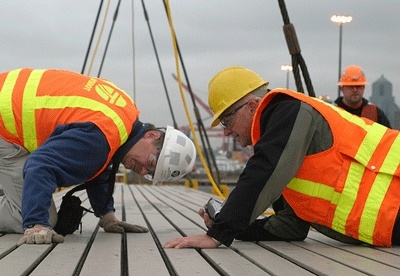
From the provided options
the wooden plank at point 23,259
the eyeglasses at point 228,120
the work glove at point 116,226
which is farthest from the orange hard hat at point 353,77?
the wooden plank at point 23,259

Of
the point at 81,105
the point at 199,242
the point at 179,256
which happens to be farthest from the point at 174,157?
the point at 179,256

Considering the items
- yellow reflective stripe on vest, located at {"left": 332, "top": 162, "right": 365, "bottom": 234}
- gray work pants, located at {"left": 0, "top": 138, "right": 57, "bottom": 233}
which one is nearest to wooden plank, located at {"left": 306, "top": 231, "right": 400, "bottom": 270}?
yellow reflective stripe on vest, located at {"left": 332, "top": 162, "right": 365, "bottom": 234}

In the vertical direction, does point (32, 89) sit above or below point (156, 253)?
above

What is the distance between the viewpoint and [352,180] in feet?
14.5

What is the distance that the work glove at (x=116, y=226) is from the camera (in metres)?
5.34

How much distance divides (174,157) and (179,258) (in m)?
1.48

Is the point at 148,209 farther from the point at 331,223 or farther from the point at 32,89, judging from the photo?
the point at 331,223

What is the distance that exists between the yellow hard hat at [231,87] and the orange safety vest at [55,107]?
0.59m

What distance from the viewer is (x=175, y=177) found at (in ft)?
18.1

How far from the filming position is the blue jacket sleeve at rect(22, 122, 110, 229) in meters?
4.56

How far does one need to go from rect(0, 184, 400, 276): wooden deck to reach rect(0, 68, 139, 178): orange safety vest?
59cm

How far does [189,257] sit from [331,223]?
3.03ft

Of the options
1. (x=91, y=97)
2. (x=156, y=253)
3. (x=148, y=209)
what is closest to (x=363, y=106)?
(x=148, y=209)

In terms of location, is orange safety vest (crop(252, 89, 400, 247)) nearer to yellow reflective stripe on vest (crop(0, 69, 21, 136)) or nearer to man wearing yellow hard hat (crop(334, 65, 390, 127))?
yellow reflective stripe on vest (crop(0, 69, 21, 136))
